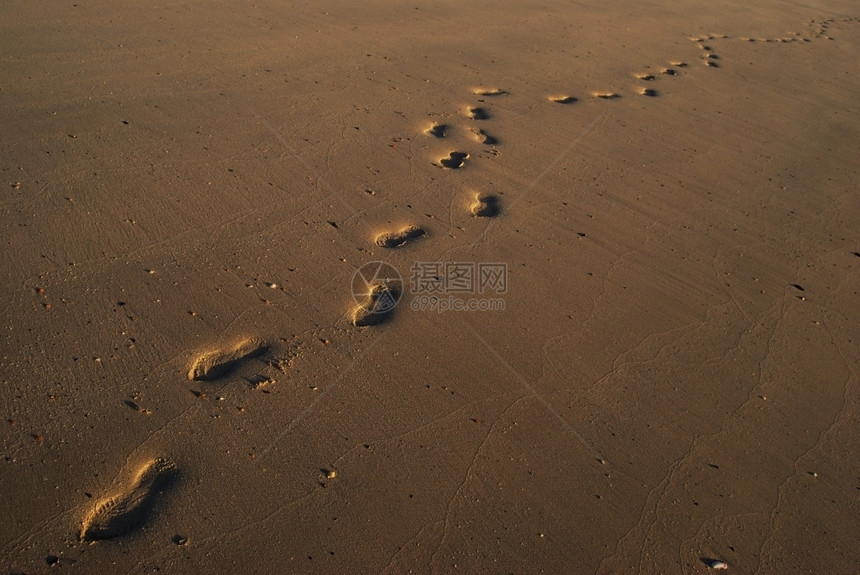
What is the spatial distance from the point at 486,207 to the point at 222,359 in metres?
1.85

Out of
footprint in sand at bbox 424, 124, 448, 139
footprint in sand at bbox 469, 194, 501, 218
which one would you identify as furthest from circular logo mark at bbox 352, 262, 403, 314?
footprint in sand at bbox 424, 124, 448, 139

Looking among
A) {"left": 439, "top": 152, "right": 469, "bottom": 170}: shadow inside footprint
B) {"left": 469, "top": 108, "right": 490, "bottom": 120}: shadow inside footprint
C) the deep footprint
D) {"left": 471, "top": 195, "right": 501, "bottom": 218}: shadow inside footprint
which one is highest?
{"left": 469, "top": 108, "right": 490, "bottom": 120}: shadow inside footprint

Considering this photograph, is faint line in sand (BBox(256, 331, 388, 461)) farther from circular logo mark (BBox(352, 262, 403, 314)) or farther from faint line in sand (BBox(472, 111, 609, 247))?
faint line in sand (BBox(472, 111, 609, 247))

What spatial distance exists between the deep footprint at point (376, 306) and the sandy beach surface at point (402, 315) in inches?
0.6

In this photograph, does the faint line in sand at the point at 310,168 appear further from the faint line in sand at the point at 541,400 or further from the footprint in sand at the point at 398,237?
the faint line in sand at the point at 541,400

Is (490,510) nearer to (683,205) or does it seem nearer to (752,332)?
(752,332)

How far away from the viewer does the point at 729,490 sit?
2596 mm

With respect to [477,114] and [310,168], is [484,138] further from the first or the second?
[310,168]

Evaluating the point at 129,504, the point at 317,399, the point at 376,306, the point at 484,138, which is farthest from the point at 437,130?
the point at 129,504

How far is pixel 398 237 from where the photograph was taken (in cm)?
A: 355

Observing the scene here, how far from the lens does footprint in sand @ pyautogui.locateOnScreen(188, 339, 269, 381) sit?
8.85ft

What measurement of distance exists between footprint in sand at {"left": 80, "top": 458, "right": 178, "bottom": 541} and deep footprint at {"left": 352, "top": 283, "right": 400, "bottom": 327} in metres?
1.07

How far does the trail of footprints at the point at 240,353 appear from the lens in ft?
7.24

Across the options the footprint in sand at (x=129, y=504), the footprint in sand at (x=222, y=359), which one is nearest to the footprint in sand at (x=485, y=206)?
the footprint in sand at (x=222, y=359)
